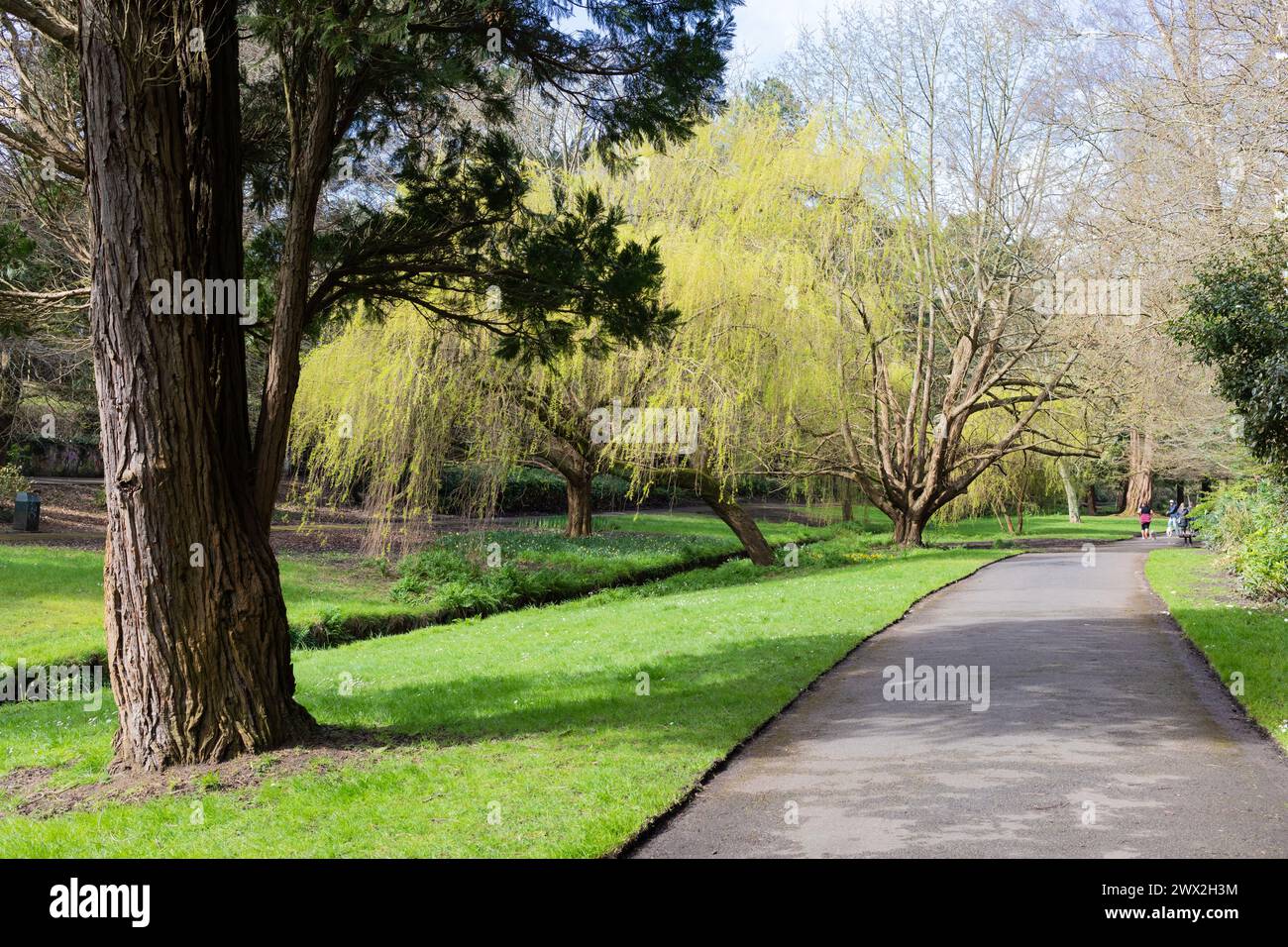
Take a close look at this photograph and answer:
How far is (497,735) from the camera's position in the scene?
820cm

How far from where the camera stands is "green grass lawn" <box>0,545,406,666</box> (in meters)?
12.9

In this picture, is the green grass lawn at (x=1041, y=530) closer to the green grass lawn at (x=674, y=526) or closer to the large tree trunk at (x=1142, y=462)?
the large tree trunk at (x=1142, y=462)

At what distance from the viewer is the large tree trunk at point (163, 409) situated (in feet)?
23.1

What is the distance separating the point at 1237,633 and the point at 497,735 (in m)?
8.67

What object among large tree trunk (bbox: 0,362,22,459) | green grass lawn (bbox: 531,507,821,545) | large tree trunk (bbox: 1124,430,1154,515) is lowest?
green grass lawn (bbox: 531,507,821,545)

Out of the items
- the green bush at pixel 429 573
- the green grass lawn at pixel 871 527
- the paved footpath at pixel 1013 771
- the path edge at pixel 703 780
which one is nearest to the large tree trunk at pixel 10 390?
the green bush at pixel 429 573

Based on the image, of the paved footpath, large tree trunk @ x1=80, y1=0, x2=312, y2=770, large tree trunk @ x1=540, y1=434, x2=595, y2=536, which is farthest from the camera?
large tree trunk @ x1=540, y1=434, x2=595, y2=536

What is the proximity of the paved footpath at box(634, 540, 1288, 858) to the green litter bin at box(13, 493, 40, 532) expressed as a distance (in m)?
16.5

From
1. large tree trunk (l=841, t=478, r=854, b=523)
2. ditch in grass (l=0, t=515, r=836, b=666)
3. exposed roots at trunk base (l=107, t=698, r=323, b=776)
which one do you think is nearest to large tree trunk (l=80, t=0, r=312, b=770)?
exposed roots at trunk base (l=107, t=698, r=323, b=776)

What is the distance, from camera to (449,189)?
9.34 metres

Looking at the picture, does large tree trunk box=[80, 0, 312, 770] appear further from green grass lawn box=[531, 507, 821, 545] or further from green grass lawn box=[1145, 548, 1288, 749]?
green grass lawn box=[531, 507, 821, 545]

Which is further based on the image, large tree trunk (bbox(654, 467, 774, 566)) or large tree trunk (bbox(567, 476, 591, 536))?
large tree trunk (bbox(567, 476, 591, 536))
